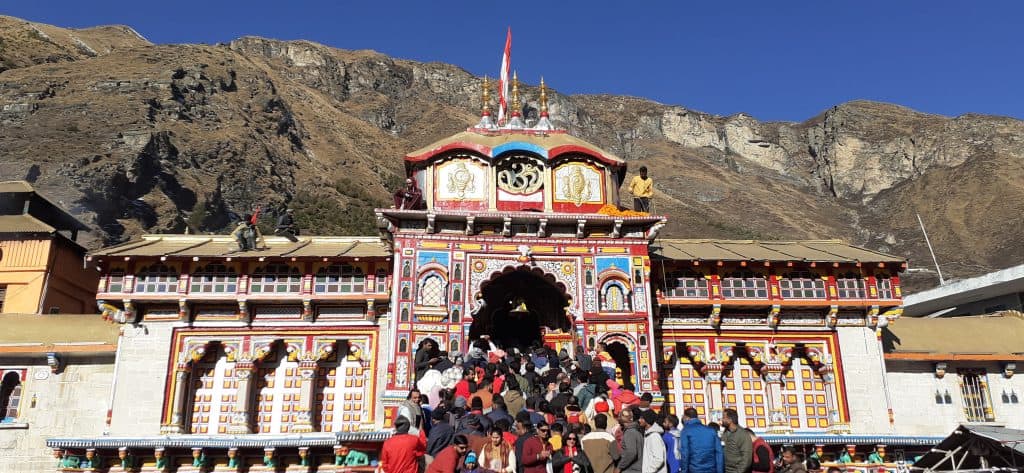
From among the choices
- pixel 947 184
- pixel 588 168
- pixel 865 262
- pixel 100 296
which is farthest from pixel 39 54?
pixel 947 184

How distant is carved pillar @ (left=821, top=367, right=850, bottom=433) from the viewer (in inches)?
931

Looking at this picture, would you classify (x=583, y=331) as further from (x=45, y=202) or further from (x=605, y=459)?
(x=45, y=202)

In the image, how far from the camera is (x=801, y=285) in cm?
2512

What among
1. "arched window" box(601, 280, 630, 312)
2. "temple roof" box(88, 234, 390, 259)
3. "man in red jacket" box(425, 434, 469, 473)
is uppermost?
"temple roof" box(88, 234, 390, 259)

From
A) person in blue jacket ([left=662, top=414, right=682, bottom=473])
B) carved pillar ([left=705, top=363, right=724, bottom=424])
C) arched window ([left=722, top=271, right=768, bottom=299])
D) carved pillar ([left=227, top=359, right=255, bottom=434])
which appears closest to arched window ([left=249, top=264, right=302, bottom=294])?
carved pillar ([left=227, top=359, right=255, bottom=434])

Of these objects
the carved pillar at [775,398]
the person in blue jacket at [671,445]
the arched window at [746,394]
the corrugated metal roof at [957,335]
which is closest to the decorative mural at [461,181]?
the arched window at [746,394]

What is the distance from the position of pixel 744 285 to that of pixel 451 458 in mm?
16902

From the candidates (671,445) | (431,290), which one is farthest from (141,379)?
(671,445)

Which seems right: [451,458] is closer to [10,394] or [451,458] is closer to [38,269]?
[10,394]

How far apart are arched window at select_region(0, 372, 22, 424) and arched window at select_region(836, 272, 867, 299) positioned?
26892 mm

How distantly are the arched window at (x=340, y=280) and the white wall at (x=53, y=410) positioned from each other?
707 cm

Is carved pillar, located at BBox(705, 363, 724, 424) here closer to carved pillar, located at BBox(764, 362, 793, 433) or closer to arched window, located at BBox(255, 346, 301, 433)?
carved pillar, located at BBox(764, 362, 793, 433)

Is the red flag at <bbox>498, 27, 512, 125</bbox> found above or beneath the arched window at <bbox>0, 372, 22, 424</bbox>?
above

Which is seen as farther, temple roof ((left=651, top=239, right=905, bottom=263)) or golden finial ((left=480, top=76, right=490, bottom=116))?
golden finial ((left=480, top=76, right=490, bottom=116))
